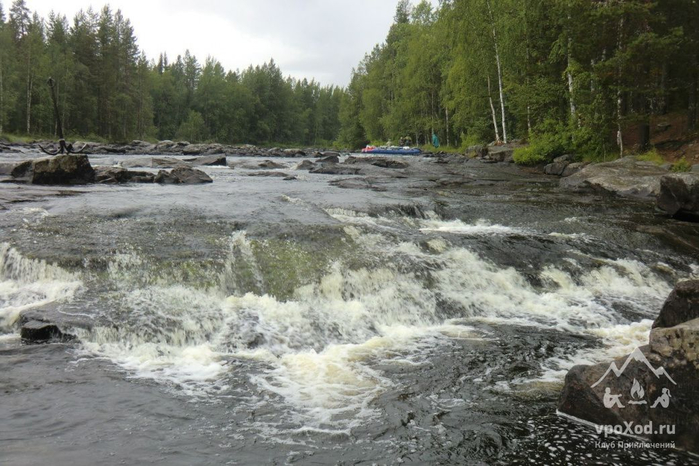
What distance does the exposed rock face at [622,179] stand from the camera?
18609mm

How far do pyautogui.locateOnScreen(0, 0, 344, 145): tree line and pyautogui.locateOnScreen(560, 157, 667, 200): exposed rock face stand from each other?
62.7 m

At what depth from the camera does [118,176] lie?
2020 cm

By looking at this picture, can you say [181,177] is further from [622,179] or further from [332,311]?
[622,179]

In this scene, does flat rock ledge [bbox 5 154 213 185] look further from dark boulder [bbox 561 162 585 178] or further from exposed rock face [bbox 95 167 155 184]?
dark boulder [bbox 561 162 585 178]

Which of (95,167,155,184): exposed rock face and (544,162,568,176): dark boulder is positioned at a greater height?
(95,167,155,184): exposed rock face

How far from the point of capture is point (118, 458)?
170 inches

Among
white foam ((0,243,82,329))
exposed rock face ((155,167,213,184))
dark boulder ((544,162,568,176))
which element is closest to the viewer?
white foam ((0,243,82,329))

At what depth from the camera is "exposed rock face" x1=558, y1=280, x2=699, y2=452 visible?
442 centimetres

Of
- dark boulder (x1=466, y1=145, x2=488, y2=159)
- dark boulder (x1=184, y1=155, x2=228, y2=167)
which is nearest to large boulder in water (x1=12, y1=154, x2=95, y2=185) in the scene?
dark boulder (x1=184, y1=155, x2=228, y2=167)

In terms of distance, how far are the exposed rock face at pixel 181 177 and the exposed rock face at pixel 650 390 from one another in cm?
1837

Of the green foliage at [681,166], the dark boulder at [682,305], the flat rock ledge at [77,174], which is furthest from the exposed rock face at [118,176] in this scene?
the green foliage at [681,166]

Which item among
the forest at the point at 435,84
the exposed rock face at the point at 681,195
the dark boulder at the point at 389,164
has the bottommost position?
the exposed rock face at the point at 681,195

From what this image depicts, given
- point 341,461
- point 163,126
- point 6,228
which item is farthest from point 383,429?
point 163,126

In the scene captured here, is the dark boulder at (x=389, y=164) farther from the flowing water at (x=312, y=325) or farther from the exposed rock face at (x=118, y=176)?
the flowing water at (x=312, y=325)
